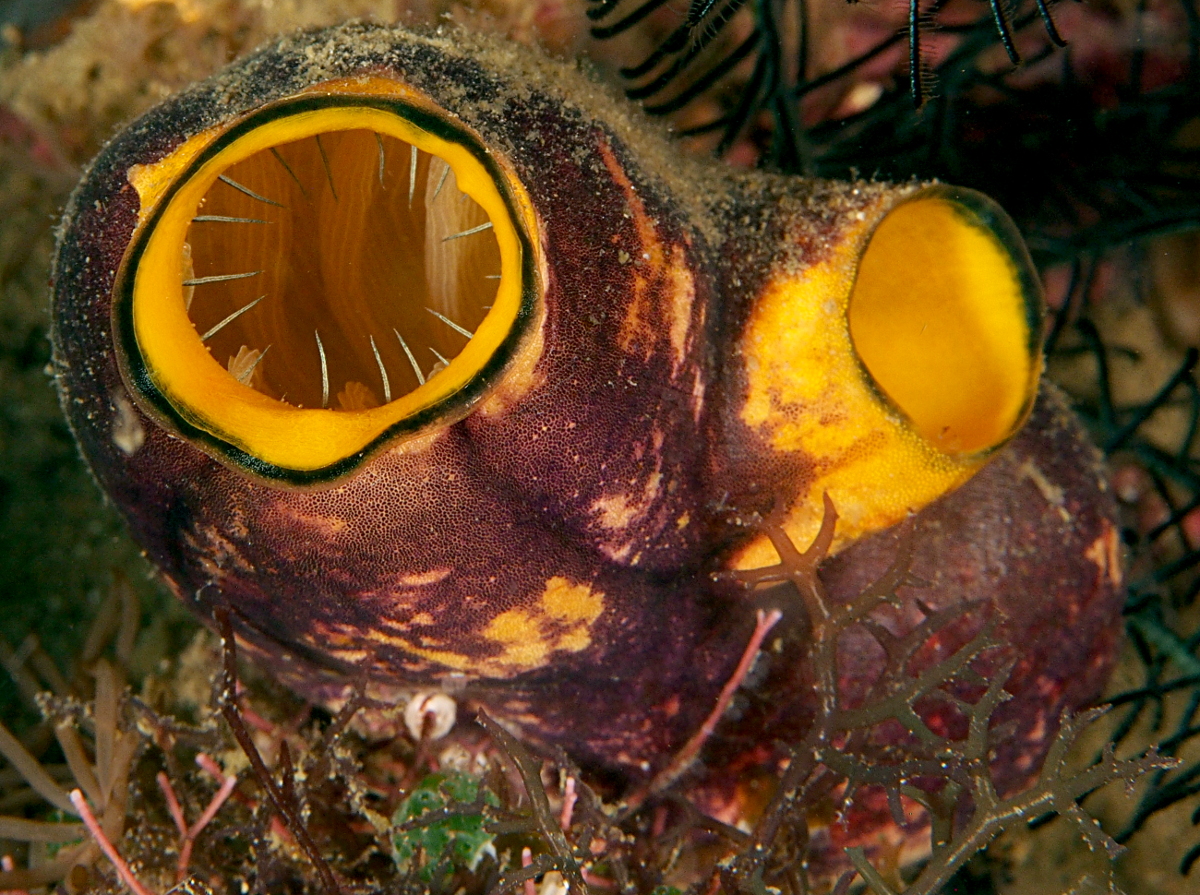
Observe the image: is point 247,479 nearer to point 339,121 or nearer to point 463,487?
point 463,487

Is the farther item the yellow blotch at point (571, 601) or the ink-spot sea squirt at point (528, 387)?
the yellow blotch at point (571, 601)

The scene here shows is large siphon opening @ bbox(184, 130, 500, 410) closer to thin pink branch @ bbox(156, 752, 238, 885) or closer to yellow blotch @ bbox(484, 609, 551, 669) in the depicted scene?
yellow blotch @ bbox(484, 609, 551, 669)

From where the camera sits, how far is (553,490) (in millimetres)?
1671

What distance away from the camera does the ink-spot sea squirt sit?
1.45 metres

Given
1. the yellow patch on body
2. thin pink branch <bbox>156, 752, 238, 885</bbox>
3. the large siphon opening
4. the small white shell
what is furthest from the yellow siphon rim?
thin pink branch <bbox>156, 752, 238, 885</bbox>

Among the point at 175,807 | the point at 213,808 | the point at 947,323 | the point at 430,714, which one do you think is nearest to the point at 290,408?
the point at 430,714

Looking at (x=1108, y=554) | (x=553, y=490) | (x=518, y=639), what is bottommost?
(x=1108, y=554)

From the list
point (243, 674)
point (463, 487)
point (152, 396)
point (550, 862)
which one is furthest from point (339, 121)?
point (243, 674)

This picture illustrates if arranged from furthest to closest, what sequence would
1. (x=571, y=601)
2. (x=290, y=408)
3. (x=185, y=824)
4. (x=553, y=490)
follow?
(x=185, y=824)
(x=571, y=601)
(x=553, y=490)
(x=290, y=408)

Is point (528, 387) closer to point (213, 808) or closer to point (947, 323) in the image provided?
point (947, 323)

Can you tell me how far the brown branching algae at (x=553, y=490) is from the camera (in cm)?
155

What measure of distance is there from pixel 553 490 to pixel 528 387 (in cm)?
24

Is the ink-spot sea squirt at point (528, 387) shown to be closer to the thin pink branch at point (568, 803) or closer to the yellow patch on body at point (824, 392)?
the yellow patch on body at point (824, 392)

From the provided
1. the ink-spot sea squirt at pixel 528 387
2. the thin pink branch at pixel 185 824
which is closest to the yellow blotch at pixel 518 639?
the ink-spot sea squirt at pixel 528 387
